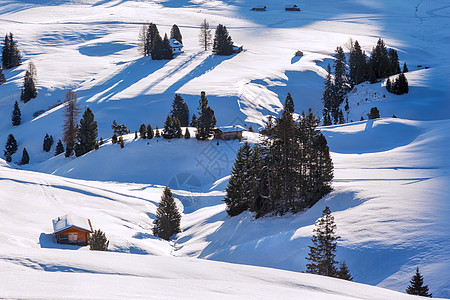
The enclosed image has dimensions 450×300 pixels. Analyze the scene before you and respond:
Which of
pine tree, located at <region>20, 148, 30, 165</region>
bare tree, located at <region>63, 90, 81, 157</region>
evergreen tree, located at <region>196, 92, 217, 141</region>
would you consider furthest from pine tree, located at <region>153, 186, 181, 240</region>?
pine tree, located at <region>20, 148, 30, 165</region>

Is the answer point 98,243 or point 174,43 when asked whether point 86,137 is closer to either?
point 98,243

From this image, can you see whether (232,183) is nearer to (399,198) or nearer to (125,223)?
(125,223)

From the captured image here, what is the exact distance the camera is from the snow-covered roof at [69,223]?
32094 millimetres

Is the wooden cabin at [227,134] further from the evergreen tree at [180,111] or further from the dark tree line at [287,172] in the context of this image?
the dark tree line at [287,172]

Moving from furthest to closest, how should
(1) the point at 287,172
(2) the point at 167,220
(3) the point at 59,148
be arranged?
1. (3) the point at 59,148
2. (2) the point at 167,220
3. (1) the point at 287,172

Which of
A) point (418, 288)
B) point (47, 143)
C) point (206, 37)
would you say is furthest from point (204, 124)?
point (206, 37)

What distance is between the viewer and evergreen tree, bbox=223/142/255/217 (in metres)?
40.4

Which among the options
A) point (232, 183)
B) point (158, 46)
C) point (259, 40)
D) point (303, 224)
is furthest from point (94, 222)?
point (259, 40)

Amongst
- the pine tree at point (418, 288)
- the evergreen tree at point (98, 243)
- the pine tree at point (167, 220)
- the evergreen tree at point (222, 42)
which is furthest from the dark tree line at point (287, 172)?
the evergreen tree at point (222, 42)

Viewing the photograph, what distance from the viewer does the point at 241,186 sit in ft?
134

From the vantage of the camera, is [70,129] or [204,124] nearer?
[204,124]

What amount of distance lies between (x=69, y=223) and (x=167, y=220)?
10.2m

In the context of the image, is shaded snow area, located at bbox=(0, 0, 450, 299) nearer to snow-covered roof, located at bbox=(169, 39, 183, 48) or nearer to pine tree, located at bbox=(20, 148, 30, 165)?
pine tree, located at bbox=(20, 148, 30, 165)

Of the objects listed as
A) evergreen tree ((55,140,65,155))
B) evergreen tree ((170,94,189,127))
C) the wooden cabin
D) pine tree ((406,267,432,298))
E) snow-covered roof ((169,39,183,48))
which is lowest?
evergreen tree ((55,140,65,155))
